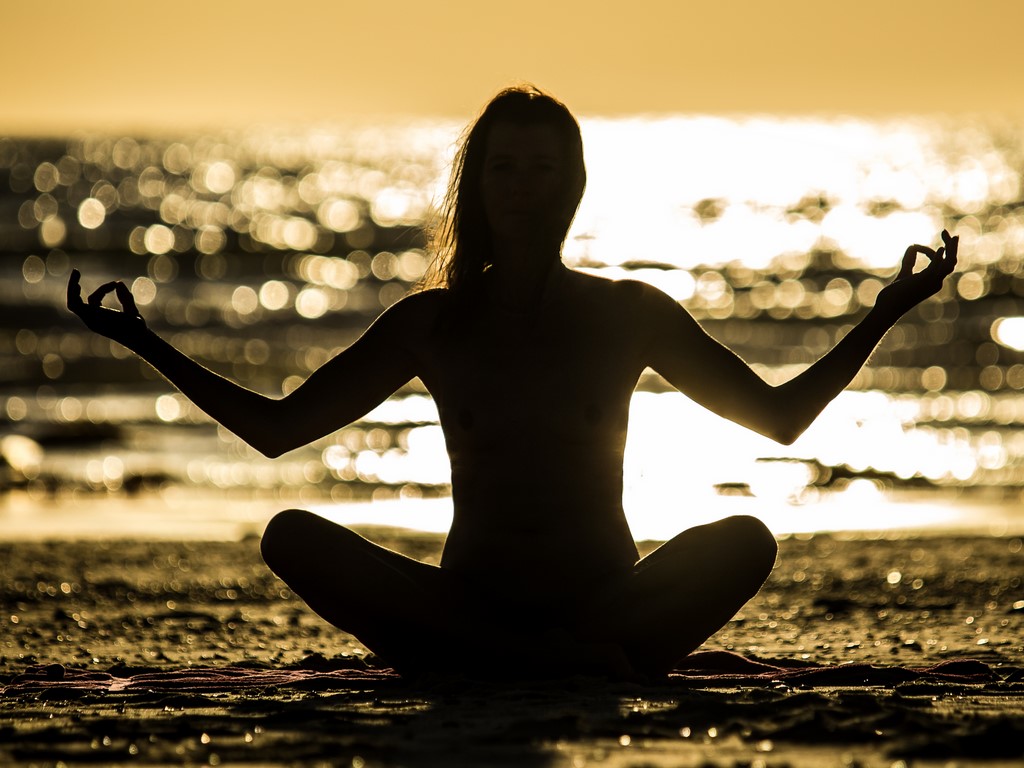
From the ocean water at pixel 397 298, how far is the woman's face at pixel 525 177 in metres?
0.28

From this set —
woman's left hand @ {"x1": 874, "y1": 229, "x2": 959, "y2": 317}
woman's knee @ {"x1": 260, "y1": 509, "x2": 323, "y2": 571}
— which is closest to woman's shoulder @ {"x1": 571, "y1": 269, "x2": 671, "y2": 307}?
woman's left hand @ {"x1": 874, "y1": 229, "x2": 959, "y2": 317}

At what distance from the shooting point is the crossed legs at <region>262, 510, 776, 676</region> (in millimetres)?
4363

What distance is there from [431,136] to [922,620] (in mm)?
123295

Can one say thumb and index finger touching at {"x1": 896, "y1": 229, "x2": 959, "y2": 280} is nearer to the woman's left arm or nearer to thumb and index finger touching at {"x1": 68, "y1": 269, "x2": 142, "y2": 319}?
the woman's left arm

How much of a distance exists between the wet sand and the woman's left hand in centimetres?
105

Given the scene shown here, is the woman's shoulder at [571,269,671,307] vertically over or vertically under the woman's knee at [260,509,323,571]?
over

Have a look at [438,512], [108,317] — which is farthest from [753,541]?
[438,512]

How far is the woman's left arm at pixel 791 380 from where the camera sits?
14.1 ft

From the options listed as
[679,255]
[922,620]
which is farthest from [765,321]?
[922,620]

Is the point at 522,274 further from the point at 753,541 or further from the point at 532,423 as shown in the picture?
the point at 753,541

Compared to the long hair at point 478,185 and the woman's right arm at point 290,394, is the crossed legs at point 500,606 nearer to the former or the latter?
the woman's right arm at point 290,394

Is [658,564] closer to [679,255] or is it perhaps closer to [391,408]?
Answer: [391,408]

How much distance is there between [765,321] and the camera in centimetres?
2905

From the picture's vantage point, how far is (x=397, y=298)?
3412 cm
